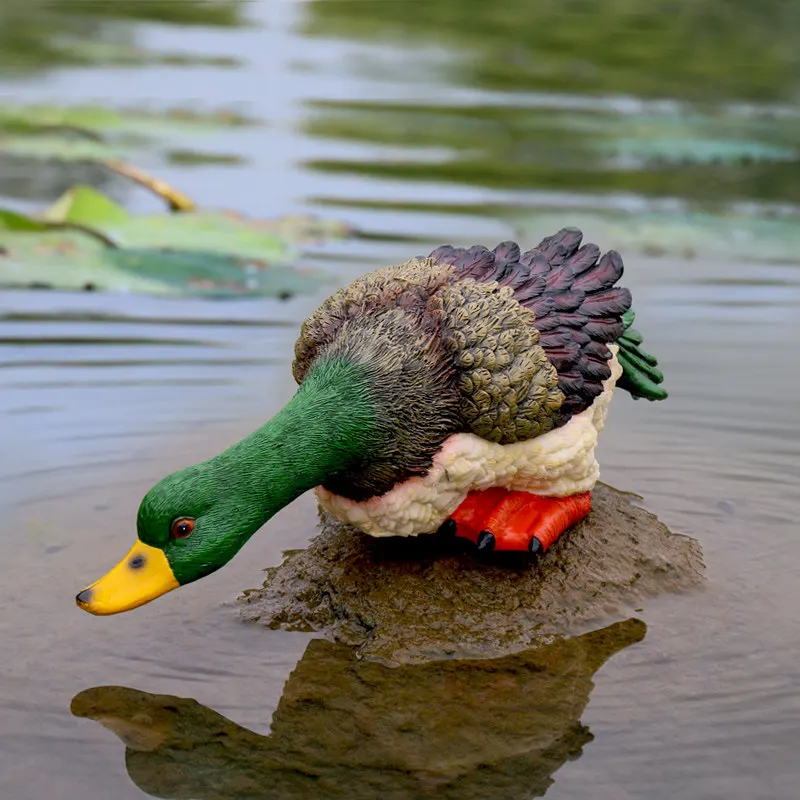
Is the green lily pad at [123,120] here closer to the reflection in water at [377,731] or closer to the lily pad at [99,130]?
the lily pad at [99,130]

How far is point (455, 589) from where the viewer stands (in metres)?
3.95

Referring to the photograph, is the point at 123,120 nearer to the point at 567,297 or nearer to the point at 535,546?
the point at 567,297

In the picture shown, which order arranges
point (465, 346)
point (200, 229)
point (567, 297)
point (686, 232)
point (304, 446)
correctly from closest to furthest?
1. point (304, 446)
2. point (465, 346)
3. point (567, 297)
4. point (200, 229)
5. point (686, 232)

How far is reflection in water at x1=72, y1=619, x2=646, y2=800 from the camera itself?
3.26m

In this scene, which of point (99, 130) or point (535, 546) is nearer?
point (535, 546)

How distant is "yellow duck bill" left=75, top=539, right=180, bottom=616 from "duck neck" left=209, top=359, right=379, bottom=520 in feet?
0.90

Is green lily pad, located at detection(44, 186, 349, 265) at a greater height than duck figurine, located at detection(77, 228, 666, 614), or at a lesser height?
greater

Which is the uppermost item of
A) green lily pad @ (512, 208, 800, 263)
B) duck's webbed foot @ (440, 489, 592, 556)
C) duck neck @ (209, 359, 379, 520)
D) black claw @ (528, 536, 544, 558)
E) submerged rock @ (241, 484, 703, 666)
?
green lily pad @ (512, 208, 800, 263)

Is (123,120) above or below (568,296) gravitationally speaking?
above

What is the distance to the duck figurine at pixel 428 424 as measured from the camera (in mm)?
3553

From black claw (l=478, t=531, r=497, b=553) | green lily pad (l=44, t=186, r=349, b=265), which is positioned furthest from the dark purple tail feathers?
green lily pad (l=44, t=186, r=349, b=265)

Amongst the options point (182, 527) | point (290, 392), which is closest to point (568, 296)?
point (182, 527)

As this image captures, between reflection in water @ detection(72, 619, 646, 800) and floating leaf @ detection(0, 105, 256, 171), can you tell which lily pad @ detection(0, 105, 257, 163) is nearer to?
floating leaf @ detection(0, 105, 256, 171)

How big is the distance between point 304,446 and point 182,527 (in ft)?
1.34
